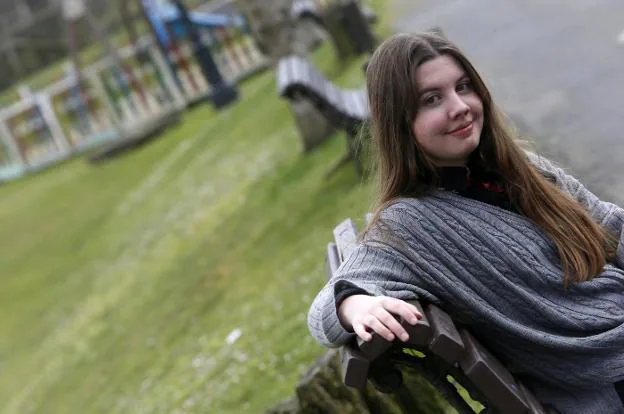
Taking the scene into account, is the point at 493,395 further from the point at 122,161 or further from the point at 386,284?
the point at 122,161

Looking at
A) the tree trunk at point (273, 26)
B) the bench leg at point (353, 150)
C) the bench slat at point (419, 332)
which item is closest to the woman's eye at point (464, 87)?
the bench slat at point (419, 332)

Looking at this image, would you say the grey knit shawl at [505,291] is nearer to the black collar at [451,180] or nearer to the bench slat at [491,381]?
the black collar at [451,180]

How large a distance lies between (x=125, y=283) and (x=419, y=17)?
4597mm

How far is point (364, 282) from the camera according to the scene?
229 centimetres

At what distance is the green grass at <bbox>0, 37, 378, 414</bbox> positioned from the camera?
5.65 meters

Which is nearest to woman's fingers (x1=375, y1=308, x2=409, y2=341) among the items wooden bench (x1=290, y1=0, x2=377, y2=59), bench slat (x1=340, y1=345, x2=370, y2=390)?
bench slat (x1=340, y1=345, x2=370, y2=390)

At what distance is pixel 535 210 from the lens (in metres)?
2.52

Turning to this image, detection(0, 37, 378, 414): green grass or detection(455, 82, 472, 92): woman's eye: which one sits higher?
detection(455, 82, 472, 92): woman's eye

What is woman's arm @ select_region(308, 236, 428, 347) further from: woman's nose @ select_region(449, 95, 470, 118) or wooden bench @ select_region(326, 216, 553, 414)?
woman's nose @ select_region(449, 95, 470, 118)

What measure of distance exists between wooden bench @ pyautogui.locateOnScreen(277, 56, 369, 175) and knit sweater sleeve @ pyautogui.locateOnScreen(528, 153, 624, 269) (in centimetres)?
397

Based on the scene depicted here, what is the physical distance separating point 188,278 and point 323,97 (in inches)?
82.3

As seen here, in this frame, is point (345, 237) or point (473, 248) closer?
point (473, 248)

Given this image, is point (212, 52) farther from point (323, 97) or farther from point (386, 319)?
point (386, 319)

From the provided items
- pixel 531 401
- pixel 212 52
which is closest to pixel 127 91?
pixel 212 52
